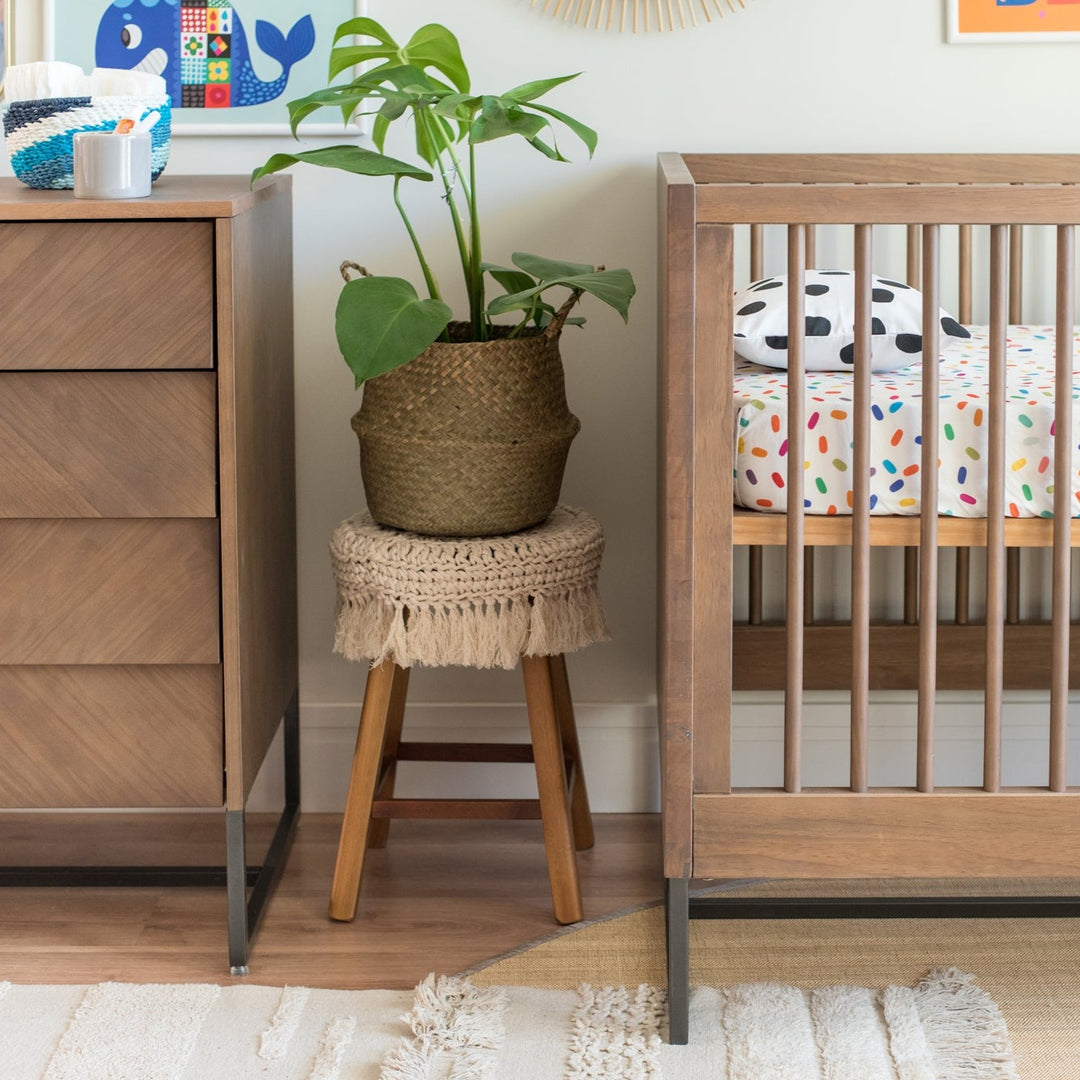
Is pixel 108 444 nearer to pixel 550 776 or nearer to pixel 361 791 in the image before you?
pixel 361 791

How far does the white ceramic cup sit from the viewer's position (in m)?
1.40

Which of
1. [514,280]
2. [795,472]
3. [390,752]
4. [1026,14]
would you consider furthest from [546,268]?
[1026,14]

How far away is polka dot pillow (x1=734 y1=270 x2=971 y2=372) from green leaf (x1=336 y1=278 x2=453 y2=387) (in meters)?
0.40

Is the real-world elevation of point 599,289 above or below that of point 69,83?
below

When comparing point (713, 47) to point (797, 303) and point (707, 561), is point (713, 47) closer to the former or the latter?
point (797, 303)

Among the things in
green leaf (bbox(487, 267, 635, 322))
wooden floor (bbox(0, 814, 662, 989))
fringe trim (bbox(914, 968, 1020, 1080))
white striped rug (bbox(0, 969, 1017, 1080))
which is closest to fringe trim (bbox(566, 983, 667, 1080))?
white striped rug (bbox(0, 969, 1017, 1080))

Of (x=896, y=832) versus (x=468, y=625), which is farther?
(x=468, y=625)

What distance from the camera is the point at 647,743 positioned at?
1.98m

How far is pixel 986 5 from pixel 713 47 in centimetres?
38

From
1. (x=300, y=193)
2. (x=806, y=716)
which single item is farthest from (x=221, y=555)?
(x=806, y=716)

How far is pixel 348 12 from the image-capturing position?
181 centimetres

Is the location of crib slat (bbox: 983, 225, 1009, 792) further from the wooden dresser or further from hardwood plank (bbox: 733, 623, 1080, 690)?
the wooden dresser

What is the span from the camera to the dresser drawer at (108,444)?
1412mm

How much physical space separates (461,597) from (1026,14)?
1.12 meters
